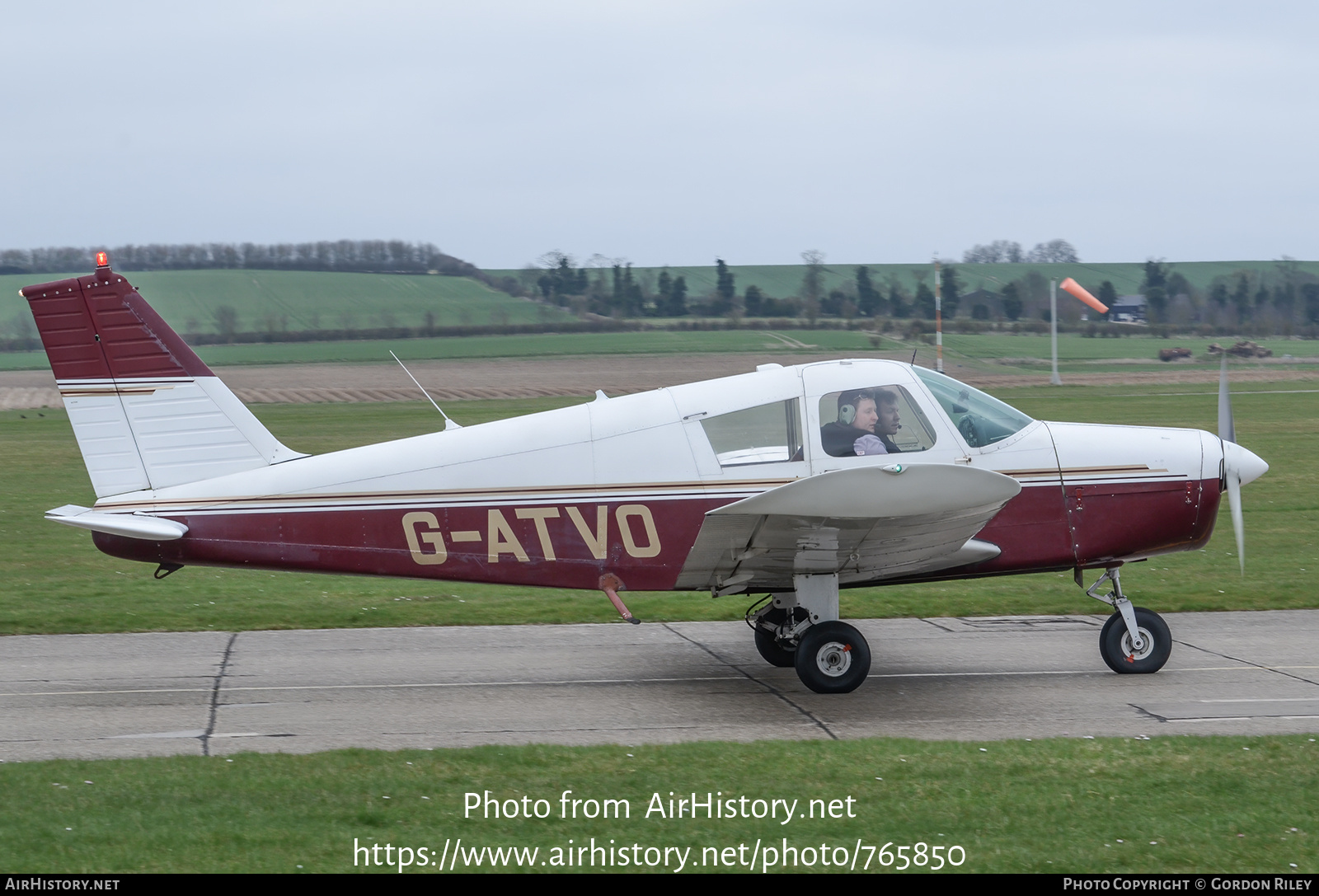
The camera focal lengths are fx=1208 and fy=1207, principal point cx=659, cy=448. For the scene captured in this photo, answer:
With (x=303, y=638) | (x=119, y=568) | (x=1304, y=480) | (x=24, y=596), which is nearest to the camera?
(x=303, y=638)

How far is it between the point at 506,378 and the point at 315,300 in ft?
70.7

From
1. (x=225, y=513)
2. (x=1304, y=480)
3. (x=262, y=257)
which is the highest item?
(x=262, y=257)

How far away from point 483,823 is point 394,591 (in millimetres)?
8662

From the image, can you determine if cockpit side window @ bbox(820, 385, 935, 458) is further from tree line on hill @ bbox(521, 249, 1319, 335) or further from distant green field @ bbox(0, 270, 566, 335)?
distant green field @ bbox(0, 270, 566, 335)

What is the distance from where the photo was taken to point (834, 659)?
29.0 ft

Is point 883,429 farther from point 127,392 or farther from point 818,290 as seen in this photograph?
point 818,290

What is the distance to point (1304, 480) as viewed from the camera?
2367 centimetres

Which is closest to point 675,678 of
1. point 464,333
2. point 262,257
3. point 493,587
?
point 493,587

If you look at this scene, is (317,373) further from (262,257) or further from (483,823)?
(483,823)

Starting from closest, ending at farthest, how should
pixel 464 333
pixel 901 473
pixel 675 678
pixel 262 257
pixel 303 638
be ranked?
1. pixel 901 473
2. pixel 675 678
3. pixel 303 638
4. pixel 464 333
5. pixel 262 257

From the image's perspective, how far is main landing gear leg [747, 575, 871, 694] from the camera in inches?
347

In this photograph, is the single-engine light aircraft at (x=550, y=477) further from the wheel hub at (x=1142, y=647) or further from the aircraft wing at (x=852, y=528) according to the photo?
the wheel hub at (x=1142, y=647)

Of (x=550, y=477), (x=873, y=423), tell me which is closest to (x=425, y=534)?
(x=550, y=477)

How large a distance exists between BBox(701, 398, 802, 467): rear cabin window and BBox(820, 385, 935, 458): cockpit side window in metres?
0.22
